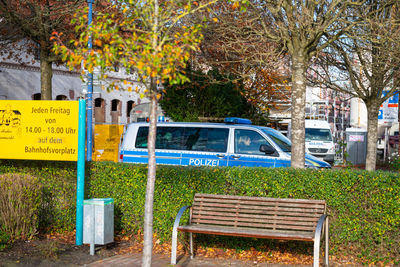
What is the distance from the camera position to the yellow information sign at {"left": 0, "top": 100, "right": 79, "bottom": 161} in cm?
820

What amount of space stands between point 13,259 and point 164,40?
3.75 metres

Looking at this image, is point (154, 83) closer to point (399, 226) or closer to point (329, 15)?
point (399, 226)

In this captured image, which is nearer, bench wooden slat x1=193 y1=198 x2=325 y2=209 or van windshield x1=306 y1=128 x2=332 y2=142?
bench wooden slat x1=193 y1=198 x2=325 y2=209

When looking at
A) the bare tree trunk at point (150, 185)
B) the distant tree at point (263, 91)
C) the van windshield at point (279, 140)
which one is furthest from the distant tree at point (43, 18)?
the bare tree trunk at point (150, 185)

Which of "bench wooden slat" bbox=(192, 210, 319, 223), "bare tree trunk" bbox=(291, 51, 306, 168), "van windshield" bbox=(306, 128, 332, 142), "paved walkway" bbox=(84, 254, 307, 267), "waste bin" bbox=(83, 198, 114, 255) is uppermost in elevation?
"bare tree trunk" bbox=(291, 51, 306, 168)

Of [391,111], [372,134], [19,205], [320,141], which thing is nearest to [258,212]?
[19,205]

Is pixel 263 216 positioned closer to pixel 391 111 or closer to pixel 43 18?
pixel 391 111

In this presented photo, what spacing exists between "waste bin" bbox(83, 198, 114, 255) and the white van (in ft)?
56.1

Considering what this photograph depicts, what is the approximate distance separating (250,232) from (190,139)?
552cm

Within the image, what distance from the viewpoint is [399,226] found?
23.0ft

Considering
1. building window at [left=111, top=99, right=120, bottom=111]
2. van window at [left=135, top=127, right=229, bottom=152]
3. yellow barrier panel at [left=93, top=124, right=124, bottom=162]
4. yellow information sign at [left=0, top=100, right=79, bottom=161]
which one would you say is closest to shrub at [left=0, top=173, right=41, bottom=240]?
yellow information sign at [left=0, top=100, right=79, bottom=161]

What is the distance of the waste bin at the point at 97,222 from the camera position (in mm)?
7422

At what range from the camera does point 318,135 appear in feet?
80.1

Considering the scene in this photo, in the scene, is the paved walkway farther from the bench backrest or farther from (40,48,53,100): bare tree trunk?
(40,48,53,100): bare tree trunk
